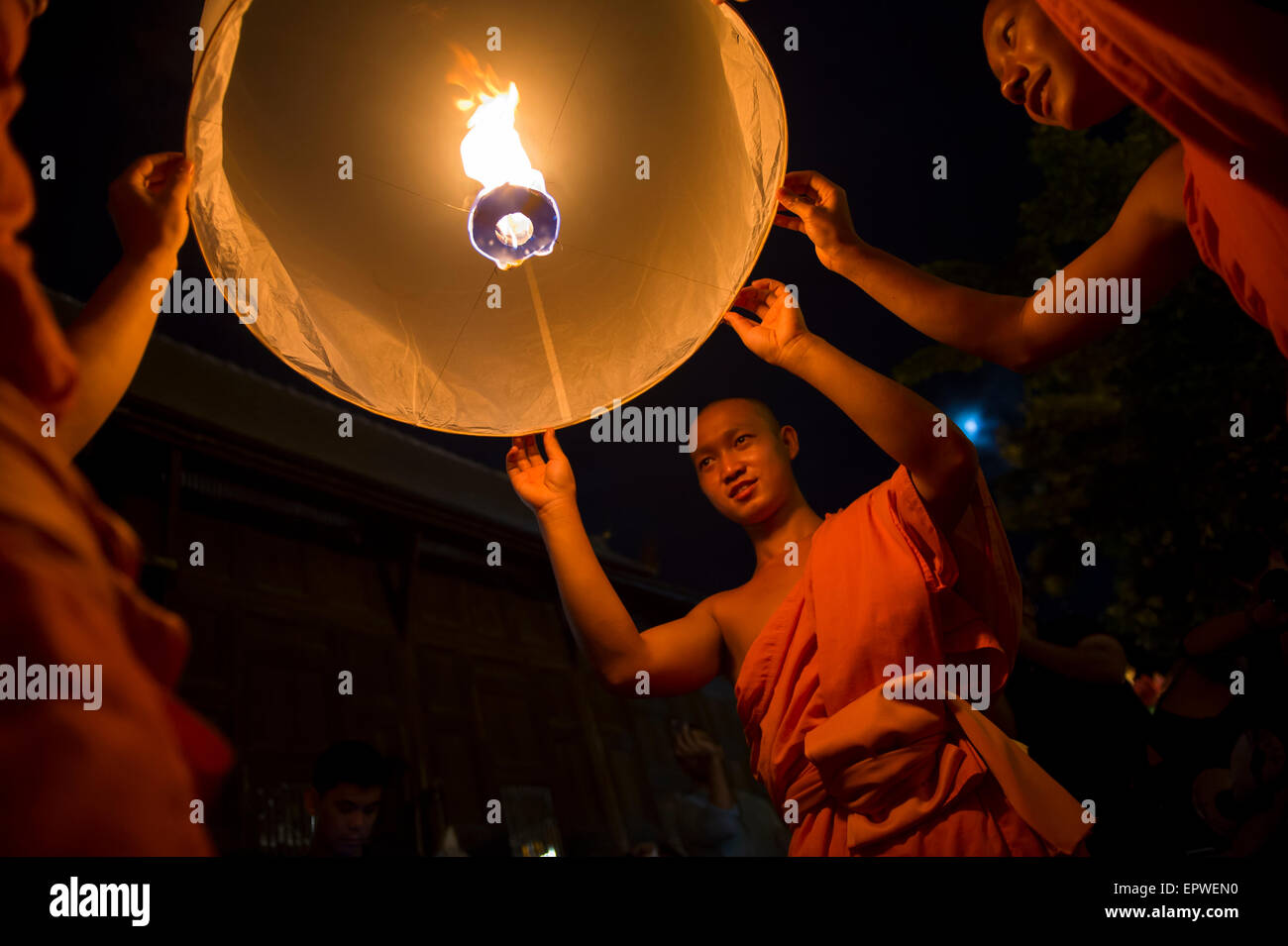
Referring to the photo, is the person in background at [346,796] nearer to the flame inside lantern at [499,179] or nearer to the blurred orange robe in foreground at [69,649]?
the flame inside lantern at [499,179]

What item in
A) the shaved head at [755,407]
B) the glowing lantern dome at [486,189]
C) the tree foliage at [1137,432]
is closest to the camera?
the glowing lantern dome at [486,189]

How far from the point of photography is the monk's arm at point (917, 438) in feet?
6.65

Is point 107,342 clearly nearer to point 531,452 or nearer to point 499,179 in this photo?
point 499,179

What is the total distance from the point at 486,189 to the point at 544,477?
37.0 inches

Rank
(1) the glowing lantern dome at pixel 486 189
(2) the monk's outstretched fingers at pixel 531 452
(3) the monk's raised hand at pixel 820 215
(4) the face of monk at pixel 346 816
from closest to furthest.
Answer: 1. (1) the glowing lantern dome at pixel 486 189
2. (3) the monk's raised hand at pixel 820 215
3. (2) the monk's outstretched fingers at pixel 531 452
4. (4) the face of monk at pixel 346 816

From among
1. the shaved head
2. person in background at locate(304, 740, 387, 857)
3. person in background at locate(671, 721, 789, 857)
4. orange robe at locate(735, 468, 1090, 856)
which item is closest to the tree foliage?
person in background at locate(671, 721, 789, 857)

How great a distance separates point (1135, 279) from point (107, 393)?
1.84m

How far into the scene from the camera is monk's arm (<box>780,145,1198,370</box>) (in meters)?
1.66

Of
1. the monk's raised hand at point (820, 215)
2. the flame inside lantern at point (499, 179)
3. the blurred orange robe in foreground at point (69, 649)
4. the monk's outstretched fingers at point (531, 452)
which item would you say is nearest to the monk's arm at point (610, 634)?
the monk's outstretched fingers at point (531, 452)

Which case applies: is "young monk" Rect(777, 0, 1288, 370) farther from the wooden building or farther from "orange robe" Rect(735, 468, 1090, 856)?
the wooden building

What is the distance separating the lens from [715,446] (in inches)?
106

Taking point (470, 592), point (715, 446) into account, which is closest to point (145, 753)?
point (715, 446)

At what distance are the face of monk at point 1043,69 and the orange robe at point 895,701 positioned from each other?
2.78ft
